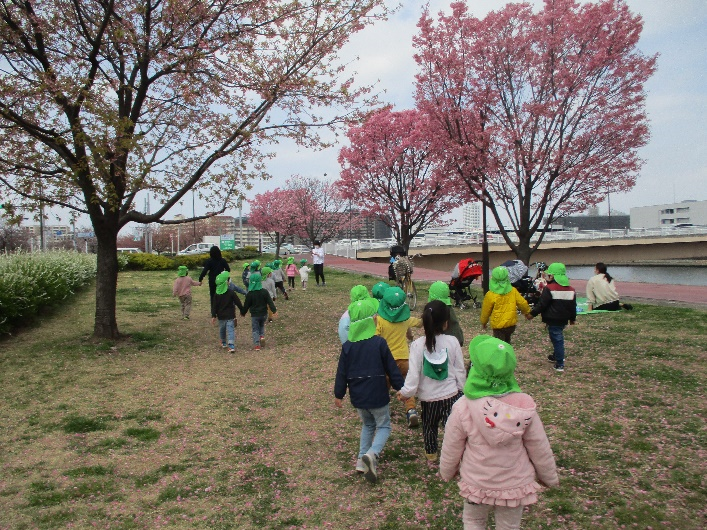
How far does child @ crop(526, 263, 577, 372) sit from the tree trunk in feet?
22.9

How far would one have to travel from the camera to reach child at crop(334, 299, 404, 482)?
13.8 ft

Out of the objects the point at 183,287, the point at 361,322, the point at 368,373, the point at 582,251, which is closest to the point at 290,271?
the point at 183,287

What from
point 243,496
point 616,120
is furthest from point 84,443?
point 616,120

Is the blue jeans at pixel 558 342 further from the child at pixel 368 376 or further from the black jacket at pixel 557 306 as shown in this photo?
the child at pixel 368 376

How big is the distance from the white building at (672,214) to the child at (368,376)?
355 ft

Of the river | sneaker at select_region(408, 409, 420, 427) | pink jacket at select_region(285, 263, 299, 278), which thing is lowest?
the river

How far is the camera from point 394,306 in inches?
201

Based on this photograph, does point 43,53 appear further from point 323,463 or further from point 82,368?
point 323,463

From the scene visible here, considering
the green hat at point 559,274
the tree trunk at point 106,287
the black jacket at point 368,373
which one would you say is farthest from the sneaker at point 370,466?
the tree trunk at point 106,287

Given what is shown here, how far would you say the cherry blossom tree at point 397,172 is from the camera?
21406 mm

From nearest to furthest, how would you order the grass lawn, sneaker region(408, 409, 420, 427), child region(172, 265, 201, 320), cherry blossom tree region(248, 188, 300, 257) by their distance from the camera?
the grass lawn → sneaker region(408, 409, 420, 427) → child region(172, 265, 201, 320) → cherry blossom tree region(248, 188, 300, 257)

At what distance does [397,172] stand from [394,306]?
17274 millimetres

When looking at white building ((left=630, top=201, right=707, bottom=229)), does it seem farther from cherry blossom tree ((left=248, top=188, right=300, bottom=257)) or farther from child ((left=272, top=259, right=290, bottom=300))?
child ((left=272, top=259, right=290, bottom=300))

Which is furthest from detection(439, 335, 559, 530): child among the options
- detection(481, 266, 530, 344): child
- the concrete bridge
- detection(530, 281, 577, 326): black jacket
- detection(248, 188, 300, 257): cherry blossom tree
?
detection(248, 188, 300, 257): cherry blossom tree
